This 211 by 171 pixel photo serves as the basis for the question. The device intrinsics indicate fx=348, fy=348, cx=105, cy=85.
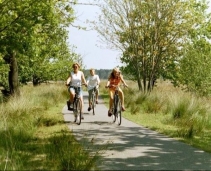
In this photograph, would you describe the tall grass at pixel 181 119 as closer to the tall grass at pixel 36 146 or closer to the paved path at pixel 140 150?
the paved path at pixel 140 150

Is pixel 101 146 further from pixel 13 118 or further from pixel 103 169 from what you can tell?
pixel 13 118

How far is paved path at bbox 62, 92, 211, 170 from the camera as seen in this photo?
6266 millimetres

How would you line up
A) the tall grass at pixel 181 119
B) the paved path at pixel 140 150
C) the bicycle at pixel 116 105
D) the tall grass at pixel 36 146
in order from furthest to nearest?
the bicycle at pixel 116 105
the tall grass at pixel 181 119
the paved path at pixel 140 150
the tall grass at pixel 36 146

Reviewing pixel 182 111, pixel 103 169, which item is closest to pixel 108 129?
pixel 182 111

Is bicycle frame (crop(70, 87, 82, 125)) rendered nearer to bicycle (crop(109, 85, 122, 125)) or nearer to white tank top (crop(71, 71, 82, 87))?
white tank top (crop(71, 71, 82, 87))

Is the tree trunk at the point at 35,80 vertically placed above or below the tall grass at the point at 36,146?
above

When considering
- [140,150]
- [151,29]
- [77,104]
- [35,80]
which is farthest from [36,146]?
[35,80]

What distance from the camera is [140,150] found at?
297 inches

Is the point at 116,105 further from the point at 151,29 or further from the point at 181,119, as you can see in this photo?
the point at 151,29

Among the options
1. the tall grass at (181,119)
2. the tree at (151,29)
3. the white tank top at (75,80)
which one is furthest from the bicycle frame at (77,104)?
the tree at (151,29)

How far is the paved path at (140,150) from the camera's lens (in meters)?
6.27

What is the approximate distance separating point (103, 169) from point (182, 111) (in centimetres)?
773

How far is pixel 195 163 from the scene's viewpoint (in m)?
6.52

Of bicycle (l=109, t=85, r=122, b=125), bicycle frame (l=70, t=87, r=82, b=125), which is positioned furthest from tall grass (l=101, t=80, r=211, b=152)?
bicycle frame (l=70, t=87, r=82, b=125)
